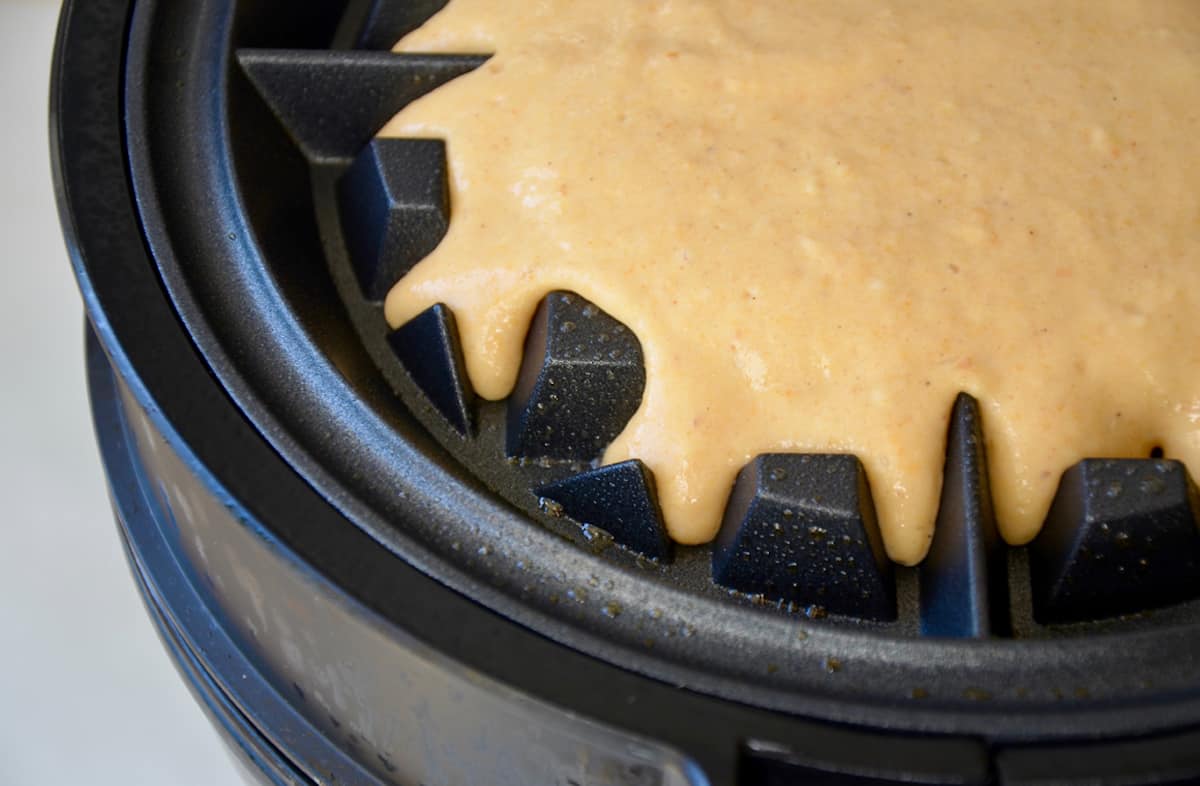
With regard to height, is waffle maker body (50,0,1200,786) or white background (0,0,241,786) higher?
waffle maker body (50,0,1200,786)

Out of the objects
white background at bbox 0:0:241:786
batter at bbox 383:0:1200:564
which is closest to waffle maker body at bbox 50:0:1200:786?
batter at bbox 383:0:1200:564

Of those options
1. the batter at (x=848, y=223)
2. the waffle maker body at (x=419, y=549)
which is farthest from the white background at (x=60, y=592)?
the batter at (x=848, y=223)

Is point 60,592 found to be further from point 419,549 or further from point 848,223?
point 848,223

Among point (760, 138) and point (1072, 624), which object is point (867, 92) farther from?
point (1072, 624)

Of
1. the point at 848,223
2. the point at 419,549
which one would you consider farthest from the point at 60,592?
the point at 848,223

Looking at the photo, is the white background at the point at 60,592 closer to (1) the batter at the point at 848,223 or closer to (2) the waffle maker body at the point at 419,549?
(2) the waffle maker body at the point at 419,549

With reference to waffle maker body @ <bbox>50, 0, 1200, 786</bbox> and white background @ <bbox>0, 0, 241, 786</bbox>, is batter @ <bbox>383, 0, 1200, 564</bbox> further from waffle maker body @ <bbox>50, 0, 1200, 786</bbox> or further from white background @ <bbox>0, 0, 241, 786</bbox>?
white background @ <bbox>0, 0, 241, 786</bbox>
